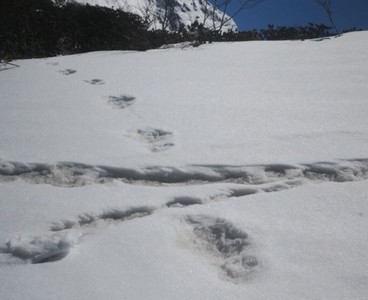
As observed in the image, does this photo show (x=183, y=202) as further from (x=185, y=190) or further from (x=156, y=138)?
(x=156, y=138)

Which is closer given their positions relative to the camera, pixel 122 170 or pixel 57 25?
pixel 122 170

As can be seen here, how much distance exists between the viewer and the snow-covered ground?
2.71 ft

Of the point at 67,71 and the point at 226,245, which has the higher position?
the point at 67,71

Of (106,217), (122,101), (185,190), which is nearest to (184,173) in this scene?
(185,190)

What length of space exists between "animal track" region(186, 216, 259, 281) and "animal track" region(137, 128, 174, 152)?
1.95ft

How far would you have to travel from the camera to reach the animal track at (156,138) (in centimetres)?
161

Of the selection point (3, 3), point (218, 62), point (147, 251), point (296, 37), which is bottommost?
point (147, 251)

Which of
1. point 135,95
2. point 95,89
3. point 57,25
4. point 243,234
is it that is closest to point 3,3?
point 57,25

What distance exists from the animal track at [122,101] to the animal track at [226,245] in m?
1.40

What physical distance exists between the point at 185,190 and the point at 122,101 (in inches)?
51.7

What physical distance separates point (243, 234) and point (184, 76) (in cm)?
212

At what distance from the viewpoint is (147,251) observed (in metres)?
0.92

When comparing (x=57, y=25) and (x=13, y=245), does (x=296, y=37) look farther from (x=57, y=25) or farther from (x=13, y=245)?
(x=13, y=245)

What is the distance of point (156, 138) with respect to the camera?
1.74 meters
